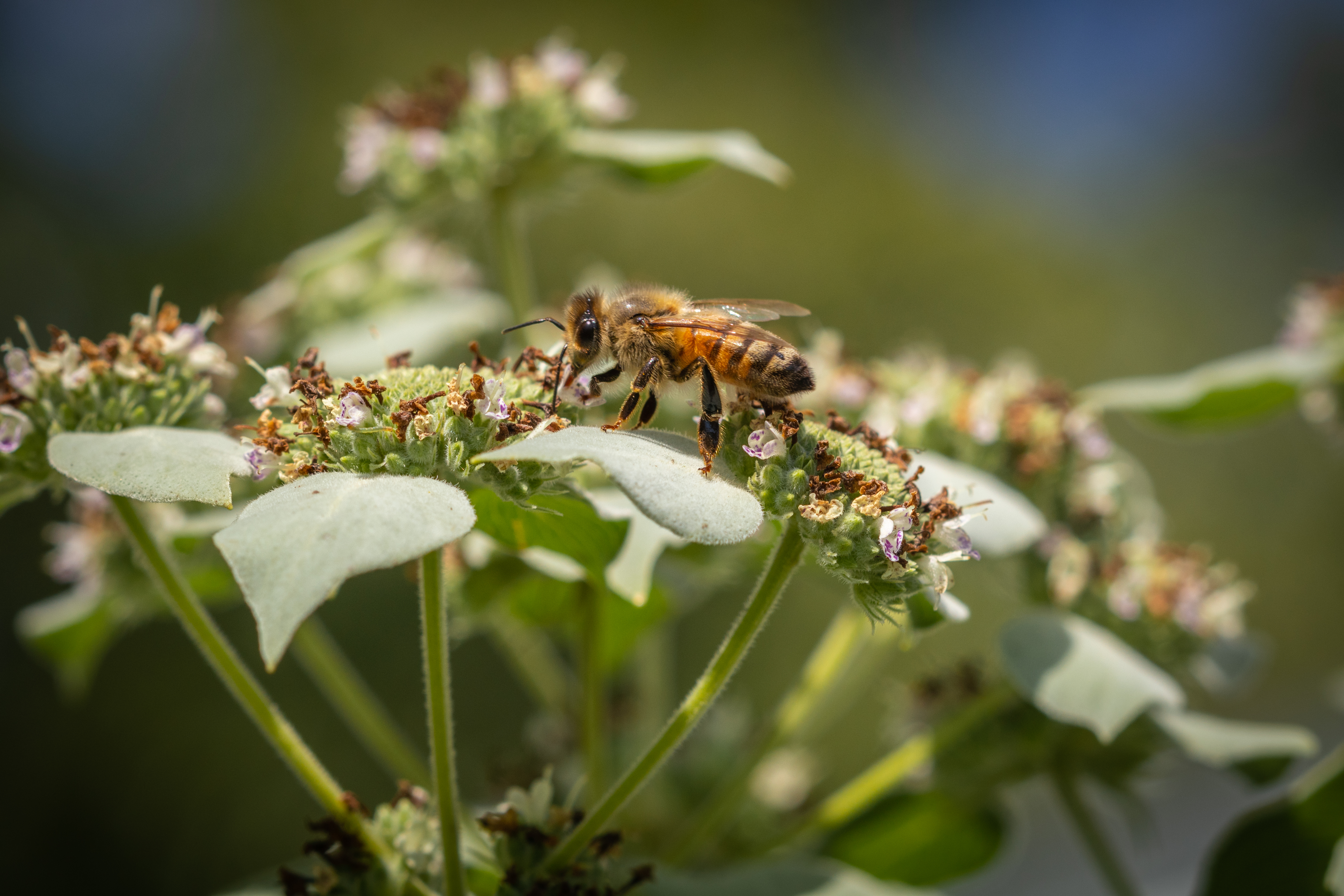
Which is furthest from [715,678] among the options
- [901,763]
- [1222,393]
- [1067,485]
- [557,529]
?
[1222,393]

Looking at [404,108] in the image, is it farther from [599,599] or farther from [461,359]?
[599,599]

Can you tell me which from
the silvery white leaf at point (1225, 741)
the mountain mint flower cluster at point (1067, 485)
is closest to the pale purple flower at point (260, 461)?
the mountain mint flower cluster at point (1067, 485)

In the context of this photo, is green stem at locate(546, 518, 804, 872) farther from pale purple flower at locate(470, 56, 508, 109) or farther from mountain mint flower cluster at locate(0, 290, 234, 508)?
pale purple flower at locate(470, 56, 508, 109)

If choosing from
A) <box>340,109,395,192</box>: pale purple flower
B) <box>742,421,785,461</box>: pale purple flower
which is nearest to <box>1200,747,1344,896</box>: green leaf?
<box>742,421,785,461</box>: pale purple flower

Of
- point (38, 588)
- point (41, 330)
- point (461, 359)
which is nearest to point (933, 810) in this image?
point (461, 359)

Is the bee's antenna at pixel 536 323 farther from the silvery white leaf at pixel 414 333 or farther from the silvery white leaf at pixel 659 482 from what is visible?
the silvery white leaf at pixel 659 482

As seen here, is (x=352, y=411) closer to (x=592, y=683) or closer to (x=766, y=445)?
(x=766, y=445)

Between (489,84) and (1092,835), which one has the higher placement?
(489,84)
